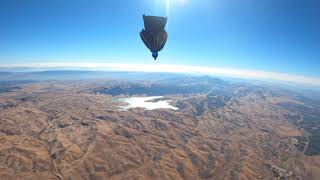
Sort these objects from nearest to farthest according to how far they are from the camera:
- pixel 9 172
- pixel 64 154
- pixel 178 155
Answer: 1. pixel 9 172
2. pixel 64 154
3. pixel 178 155

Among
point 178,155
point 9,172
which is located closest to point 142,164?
point 178,155

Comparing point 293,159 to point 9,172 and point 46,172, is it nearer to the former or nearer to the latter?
point 46,172

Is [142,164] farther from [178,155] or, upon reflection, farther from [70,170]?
[70,170]

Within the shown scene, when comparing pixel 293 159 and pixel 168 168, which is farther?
pixel 293 159

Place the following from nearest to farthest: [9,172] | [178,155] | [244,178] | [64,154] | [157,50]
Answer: [157,50] → [9,172] → [244,178] → [64,154] → [178,155]

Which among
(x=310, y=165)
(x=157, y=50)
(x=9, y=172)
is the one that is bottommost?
(x=310, y=165)

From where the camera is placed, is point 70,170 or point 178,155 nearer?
point 70,170

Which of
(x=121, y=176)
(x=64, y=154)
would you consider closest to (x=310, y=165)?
(x=121, y=176)

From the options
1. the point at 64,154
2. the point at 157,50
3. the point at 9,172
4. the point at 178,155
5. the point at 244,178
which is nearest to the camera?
the point at 157,50

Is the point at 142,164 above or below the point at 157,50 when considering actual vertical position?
below
